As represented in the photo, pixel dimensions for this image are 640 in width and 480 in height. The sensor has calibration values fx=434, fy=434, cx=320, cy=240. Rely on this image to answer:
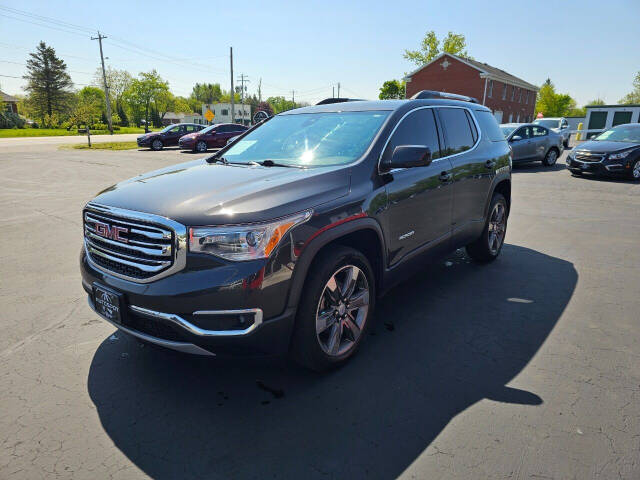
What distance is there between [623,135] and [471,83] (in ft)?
116

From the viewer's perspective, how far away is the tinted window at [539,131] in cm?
1565

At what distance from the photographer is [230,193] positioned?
8.70 feet

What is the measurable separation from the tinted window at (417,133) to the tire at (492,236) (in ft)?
5.04

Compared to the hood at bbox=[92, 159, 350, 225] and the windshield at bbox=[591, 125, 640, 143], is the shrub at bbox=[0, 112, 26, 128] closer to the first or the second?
the windshield at bbox=[591, 125, 640, 143]

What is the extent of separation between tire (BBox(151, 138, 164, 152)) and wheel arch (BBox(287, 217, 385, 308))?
83.7ft

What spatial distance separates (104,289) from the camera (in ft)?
8.77

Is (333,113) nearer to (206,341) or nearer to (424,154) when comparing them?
(424,154)

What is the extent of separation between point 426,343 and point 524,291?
5.62 feet

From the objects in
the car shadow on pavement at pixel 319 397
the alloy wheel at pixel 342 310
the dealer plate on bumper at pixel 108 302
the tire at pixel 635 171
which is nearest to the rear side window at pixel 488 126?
the car shadow on pavement at pixel 319 397

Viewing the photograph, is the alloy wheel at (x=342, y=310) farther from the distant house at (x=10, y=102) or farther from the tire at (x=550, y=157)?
the distant house at (x=10, y=102)

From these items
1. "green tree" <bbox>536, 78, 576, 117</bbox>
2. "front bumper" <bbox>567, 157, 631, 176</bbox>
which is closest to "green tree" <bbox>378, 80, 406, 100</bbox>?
"green tree" <bbox>536, 78, 576, 117</bbox>

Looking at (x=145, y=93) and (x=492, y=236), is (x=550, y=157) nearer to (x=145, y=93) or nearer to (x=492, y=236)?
(x=492, y=236)

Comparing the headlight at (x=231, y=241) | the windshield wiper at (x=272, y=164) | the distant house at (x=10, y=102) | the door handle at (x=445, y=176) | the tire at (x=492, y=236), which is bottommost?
the tire at (x=492, y=236)

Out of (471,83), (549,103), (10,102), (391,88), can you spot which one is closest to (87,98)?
(10,102)
